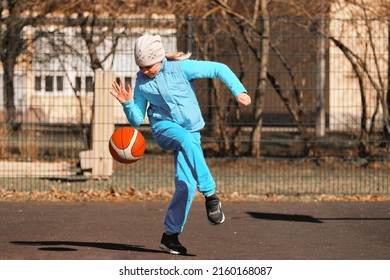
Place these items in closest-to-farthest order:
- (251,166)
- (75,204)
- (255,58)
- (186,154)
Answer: (186,154) → (75,204) → (251,166) → (255,58)

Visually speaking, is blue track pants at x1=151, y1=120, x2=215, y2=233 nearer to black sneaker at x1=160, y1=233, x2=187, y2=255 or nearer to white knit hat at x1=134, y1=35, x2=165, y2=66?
black sneaker at x1=160, y1=233, x2=187, y2=255

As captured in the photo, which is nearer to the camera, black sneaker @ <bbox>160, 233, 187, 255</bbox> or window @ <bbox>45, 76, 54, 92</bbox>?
black sneaker @ <bbox>160, 233, 187, 255</bbox>

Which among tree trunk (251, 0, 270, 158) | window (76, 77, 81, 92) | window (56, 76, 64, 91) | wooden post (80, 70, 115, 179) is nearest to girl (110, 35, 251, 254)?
tree trunk (251, 0, 270, 158)

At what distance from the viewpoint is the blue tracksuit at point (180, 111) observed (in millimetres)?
8445

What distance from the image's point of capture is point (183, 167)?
859cm

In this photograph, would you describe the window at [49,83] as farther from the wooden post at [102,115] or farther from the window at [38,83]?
the wooden post at [102,115]

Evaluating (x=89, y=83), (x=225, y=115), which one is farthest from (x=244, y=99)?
(x=225, y=115)

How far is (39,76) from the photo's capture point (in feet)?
46.8

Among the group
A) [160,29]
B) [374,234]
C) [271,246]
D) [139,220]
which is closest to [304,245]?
[271,246]

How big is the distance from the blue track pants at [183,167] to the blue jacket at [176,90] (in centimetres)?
9

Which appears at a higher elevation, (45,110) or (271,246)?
(45,110)

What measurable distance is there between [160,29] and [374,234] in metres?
7.75

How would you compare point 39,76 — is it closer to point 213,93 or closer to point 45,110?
point 45,110

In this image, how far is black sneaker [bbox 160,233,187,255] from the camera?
28.8ft
